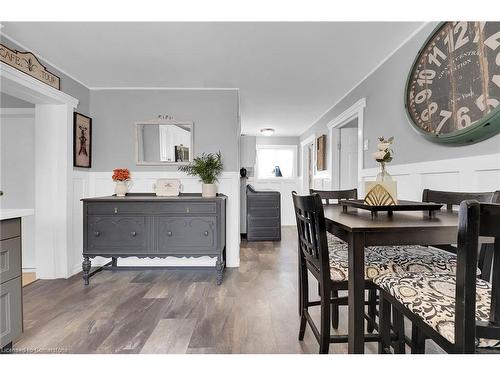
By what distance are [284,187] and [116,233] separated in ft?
15.7

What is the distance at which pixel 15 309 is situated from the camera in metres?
1.62

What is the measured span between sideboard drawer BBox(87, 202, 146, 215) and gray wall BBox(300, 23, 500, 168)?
251 centimetres

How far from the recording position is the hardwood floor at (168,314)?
170 centimetres

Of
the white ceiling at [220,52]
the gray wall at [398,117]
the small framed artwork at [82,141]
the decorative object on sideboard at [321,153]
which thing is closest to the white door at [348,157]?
the decorative object on sideboard at [321,153]

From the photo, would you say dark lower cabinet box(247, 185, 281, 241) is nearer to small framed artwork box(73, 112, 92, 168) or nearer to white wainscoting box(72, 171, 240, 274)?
white wainscoting box(72, 171, 240, 274)

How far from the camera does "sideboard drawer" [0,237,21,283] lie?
1531 millimetres

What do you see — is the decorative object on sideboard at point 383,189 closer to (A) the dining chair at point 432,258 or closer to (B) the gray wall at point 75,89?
(A) the dining chair at point 432,258

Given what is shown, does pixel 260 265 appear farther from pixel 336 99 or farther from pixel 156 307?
pixel 336 99

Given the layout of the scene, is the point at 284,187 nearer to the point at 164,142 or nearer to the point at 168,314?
the point at 164,142

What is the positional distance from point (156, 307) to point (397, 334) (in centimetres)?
176

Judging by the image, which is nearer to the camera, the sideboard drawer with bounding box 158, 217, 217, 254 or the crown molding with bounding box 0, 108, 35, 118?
the sideboard drawer with bounding box 158, 217, 217, 254

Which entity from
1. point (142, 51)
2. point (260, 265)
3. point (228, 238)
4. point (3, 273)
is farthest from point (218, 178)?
point (3, 273)

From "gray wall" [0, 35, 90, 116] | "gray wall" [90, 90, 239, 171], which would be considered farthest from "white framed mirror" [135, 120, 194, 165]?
"gray wall" [0, 35, 90, 116]

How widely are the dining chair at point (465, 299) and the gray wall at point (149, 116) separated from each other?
2723mm
